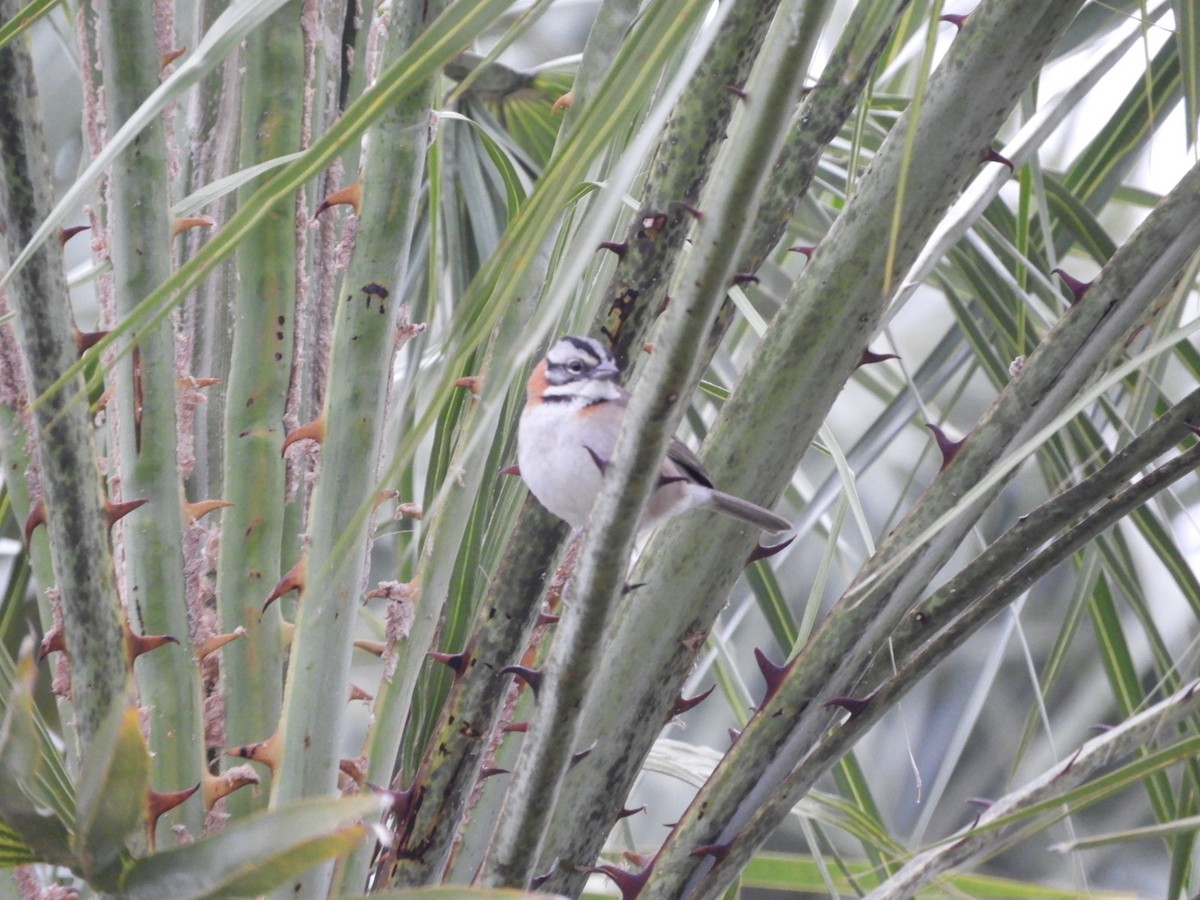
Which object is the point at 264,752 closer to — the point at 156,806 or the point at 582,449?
the point at 156,806

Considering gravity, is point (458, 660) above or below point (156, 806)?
above

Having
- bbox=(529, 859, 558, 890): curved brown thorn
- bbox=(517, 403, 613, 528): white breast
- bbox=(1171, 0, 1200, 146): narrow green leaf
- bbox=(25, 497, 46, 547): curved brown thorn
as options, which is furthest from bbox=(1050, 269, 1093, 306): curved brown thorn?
bbox=(25, 497, 46, 547): curved brown thorn

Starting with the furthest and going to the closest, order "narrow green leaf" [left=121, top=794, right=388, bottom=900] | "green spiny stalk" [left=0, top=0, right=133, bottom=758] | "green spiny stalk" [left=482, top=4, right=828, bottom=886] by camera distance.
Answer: "green spiny stalk" [left=0, top=0, right=133, bottom=758]
"narrow green leaf" [left=121, top=794, right=388, bottom=900]
"green spiny stalk" [left=482, top=4, right=828, bottom=886]

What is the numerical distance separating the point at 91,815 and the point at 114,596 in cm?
25

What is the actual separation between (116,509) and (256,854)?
355 millimetres

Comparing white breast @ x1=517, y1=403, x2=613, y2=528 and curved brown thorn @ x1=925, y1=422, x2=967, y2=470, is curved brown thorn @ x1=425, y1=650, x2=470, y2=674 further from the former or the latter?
curved brown thorn @ x1=925, y1=422, x2=967, y2=470

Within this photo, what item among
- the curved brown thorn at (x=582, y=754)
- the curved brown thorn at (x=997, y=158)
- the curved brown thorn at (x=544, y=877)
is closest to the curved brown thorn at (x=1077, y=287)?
the curved brown thorn at (x=997, y=158)

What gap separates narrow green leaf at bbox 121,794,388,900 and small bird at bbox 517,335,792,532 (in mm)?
283

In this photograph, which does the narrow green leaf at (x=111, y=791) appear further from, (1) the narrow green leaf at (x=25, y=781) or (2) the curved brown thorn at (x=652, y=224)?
(2) the curved brown thorn at (x=652, y=224)

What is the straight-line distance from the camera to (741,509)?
1.08 metres

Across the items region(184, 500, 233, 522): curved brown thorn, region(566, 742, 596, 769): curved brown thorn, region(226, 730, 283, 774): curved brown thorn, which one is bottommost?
region(226, 730, 283, 774): curved brown thorn

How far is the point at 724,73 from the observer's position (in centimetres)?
98

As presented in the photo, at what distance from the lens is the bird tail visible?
1.07 meters

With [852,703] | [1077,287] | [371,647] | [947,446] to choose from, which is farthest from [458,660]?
[1077,287]
